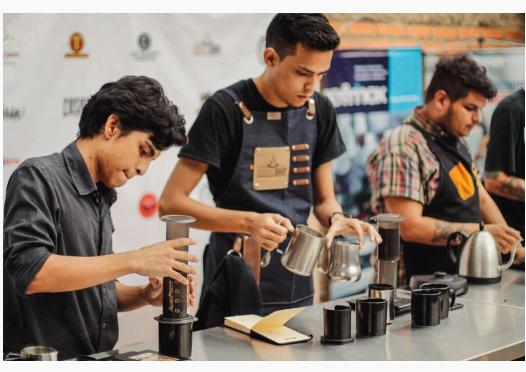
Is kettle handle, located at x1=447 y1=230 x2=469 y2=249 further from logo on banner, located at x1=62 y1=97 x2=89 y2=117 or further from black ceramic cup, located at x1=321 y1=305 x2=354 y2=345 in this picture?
logo on banner, located at x1=62 y1=97 x2=89 y2=117

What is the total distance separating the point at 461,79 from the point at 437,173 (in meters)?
0.41

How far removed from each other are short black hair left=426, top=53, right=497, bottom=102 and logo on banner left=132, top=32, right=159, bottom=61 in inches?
51.1

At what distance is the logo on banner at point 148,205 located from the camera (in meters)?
3.84

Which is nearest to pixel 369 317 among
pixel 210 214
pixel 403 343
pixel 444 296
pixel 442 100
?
pixel 403 343

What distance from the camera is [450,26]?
520cm

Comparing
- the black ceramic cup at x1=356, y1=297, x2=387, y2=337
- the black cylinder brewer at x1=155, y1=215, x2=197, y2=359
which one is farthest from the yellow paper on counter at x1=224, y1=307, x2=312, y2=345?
the black cylinder brewer at x1=155, y1=215, x2=197, y2=359

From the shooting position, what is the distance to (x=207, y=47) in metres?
4.01

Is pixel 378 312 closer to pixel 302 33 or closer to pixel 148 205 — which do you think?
pixel 302 33

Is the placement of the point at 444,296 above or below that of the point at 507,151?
below

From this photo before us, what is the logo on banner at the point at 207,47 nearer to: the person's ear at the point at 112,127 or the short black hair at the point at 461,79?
the short black hair at the point at 461,79

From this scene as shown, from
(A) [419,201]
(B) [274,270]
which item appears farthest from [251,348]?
(A) [419,201]

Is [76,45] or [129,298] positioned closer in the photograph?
[129,298]

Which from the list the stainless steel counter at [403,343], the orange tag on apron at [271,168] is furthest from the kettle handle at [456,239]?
the orange tag on apron at [271,168]
